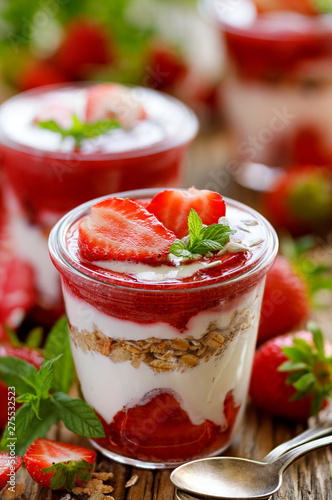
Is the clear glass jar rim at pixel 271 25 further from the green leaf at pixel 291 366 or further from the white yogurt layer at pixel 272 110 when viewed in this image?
the green leaf at pixel 291 366

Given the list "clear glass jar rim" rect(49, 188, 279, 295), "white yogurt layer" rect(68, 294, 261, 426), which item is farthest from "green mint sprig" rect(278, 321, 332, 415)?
"clear glass jar rim" rect(49, 188, 279, 295)

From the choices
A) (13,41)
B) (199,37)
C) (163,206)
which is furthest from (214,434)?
(199,37)

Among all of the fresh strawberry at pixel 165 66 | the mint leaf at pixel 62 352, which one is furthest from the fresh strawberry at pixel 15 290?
the fresh strawberry at pixel 165 66

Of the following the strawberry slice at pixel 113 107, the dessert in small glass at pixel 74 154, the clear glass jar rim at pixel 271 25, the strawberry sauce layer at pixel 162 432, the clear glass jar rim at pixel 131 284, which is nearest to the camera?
the clear glass jar rim at pixel 131 284

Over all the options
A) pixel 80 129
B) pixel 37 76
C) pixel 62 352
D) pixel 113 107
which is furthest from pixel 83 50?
pixel 62 352

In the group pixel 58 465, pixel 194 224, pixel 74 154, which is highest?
pixel 194 224

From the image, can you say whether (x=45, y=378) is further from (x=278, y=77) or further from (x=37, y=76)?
(x=37, y=76)

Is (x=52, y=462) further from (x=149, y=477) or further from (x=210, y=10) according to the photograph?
(x=210, y=10)
